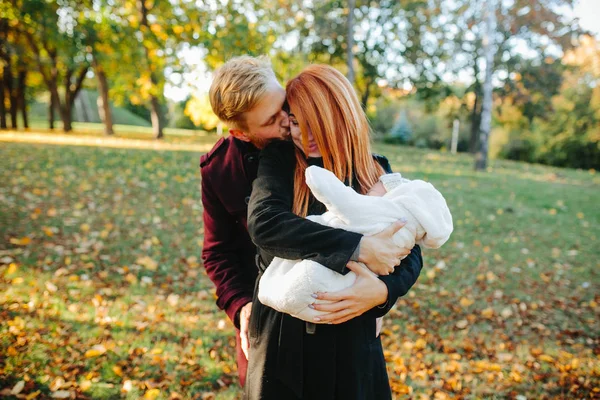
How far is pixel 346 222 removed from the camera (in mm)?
1378

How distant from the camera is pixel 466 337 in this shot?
4.11 meters

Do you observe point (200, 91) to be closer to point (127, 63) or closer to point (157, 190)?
point (127, 63)

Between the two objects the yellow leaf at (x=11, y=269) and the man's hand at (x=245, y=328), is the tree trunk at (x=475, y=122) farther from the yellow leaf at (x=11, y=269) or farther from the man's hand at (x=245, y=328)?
the man's hand at (x=245, y=328)

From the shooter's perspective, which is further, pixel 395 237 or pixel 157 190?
pixel 157 190

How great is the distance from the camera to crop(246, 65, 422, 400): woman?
143cm

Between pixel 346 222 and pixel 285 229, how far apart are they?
8.3 inches

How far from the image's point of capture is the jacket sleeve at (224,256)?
1.89 m

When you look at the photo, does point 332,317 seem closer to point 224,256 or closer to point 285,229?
point 285,229

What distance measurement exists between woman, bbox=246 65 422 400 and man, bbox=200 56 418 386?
0.37 feet

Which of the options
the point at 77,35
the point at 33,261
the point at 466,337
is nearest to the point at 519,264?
the point at 466,337

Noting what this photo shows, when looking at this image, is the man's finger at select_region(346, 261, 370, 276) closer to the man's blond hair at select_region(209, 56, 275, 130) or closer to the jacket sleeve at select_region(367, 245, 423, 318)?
the jacket sleeve at select_region(367, 245, 423, 318)

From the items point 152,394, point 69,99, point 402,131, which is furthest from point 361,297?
point 402,131

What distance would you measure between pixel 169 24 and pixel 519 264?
601 inches

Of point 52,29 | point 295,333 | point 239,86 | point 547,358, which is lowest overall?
point 547,358
